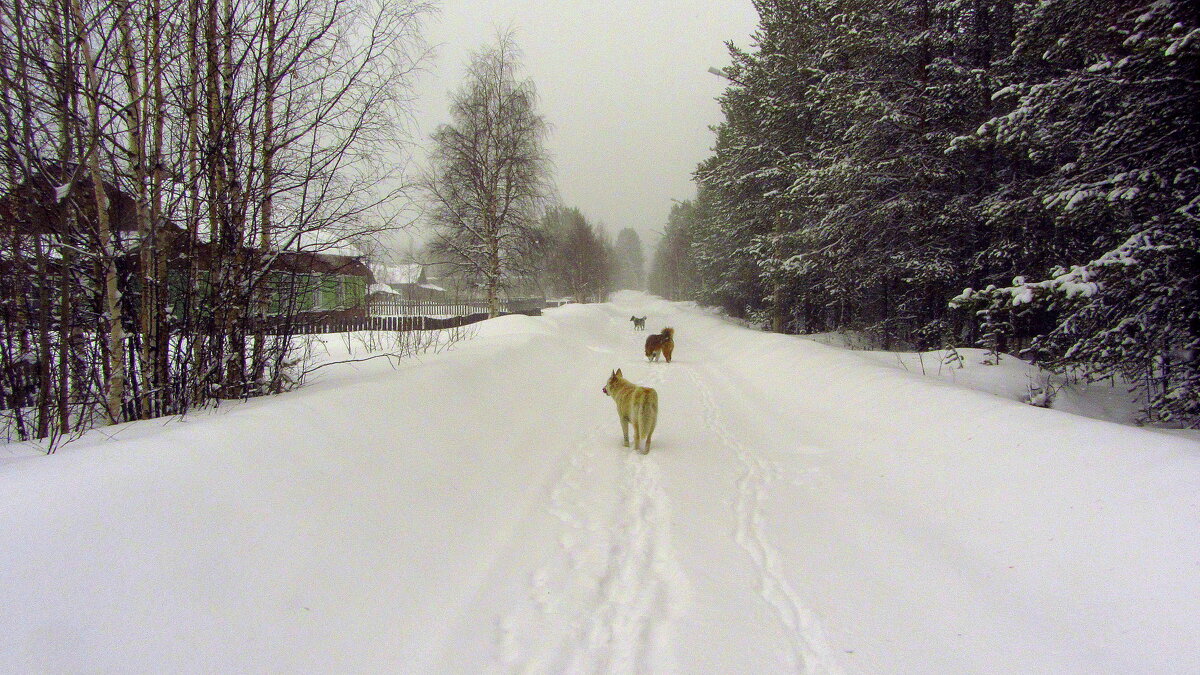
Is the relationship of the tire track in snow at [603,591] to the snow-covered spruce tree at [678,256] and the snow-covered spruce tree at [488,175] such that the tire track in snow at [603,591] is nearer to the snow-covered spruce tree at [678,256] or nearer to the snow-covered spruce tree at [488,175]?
the snow-covered spruce tree at [488,175]

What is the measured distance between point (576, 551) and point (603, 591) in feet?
1.57

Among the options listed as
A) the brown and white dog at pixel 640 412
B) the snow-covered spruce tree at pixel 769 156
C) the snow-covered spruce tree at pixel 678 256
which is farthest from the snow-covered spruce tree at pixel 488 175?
the snow-covered spruce tree at pixel 678 256

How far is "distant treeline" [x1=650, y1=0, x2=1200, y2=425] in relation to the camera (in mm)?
5355

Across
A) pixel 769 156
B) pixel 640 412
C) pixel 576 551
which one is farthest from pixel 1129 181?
pixel 769 156

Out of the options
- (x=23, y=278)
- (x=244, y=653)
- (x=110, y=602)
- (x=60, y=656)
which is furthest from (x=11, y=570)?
(x=23, y=278)

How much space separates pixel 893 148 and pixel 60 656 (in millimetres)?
13955

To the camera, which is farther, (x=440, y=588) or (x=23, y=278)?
(x=23, y=278)

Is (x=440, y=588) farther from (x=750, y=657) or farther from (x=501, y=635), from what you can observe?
(x=750, y=657)

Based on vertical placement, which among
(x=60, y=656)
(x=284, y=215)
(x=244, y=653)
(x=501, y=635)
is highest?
(x=284, y=215)

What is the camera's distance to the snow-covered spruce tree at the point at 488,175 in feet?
57.6

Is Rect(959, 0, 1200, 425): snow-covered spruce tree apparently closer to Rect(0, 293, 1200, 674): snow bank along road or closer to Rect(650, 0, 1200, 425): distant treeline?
Rect(650, 0, 1200, 425): distant treeline

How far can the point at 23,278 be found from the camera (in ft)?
9.73

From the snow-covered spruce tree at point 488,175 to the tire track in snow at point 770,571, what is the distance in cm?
1493

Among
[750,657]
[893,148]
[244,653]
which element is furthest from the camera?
[893,148]
